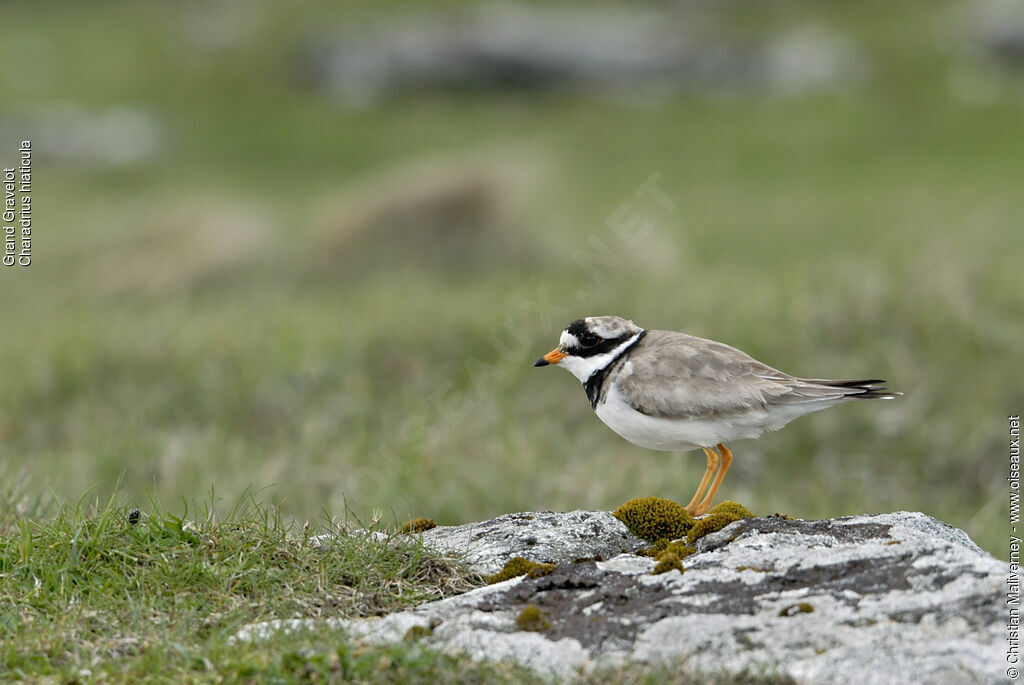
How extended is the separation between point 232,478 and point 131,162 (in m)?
25.8

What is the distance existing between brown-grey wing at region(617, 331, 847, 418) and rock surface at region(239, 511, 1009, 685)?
642 millimetres

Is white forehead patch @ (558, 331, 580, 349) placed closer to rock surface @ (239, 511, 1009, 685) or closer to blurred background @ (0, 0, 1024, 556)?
rock surface @ (239, 511, 1009, 685)

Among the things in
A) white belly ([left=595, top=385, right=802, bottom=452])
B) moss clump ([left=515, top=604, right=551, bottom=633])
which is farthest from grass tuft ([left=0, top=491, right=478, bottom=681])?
white belly ([left=595, top=385, right=802, bottom=452])

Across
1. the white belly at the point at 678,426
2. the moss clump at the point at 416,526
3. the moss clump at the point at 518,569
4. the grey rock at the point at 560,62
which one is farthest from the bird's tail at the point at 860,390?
the grey rock at the point at 560,62

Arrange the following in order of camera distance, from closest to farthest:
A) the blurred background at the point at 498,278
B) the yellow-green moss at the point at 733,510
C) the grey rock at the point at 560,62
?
the yellow-green moss at the point at 733,510 → the blurred background at the point at 498,278 → the grey rock at the point at 560,62

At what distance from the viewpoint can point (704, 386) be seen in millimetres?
5781

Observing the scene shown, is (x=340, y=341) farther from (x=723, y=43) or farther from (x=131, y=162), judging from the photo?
(x=723, y=43)

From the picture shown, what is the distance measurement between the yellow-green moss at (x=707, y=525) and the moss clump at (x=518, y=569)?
2.33 feet

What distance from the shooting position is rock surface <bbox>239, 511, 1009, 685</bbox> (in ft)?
13.9

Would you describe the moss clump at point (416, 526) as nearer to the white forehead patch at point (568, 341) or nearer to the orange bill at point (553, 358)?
the orange bill at point (553, 358)

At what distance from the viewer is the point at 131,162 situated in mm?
33625

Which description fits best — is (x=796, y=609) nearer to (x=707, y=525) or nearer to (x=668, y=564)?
(x=668, y=564)

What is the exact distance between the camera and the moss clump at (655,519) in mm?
5723

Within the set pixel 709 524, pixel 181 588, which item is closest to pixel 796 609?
pixel 709 524
